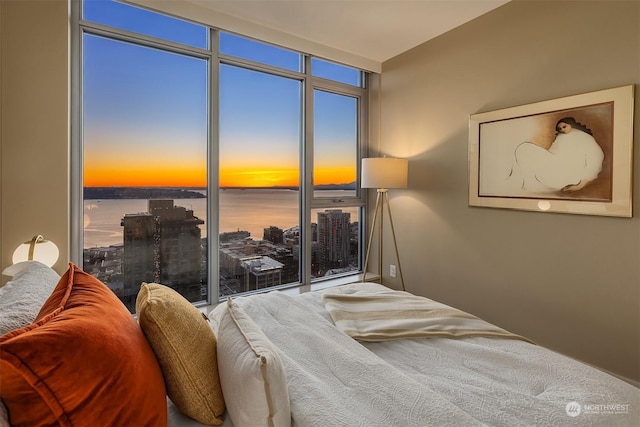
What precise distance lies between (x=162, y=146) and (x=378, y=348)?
2.23 meters

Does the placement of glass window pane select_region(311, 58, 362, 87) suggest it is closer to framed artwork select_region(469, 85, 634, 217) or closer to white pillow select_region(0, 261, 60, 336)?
framed artwork select_region(469, 85, 634, 217)

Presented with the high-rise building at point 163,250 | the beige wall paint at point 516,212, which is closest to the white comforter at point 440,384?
the beige wall paint at point 516,212

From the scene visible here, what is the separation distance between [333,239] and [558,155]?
7.21ft

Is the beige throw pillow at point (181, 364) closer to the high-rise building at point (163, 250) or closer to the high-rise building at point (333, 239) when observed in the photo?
the high-rise building at point (163, 250)

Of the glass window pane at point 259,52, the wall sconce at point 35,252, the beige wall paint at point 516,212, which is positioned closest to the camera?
the wall sconce at point 35,252

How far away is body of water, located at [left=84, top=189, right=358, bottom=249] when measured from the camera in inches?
95.7

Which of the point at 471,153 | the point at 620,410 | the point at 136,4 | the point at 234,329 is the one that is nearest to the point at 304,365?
the point at 234,329

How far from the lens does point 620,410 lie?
40.6 inches

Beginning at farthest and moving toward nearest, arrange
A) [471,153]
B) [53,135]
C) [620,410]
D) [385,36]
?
[385,36], [471,153], [53,135], [620,410]

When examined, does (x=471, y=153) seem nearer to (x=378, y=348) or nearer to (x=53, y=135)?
(x=378, y=348)

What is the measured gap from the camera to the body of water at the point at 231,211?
2430 mm

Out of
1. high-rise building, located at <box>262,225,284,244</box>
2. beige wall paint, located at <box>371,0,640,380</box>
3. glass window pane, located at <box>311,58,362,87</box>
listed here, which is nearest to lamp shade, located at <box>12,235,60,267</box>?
high-rise building, located at <box>262,225,284,244</box>

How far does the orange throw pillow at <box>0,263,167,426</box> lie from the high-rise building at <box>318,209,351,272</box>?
2756 millimetres

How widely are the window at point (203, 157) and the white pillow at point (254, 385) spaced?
1955mm
